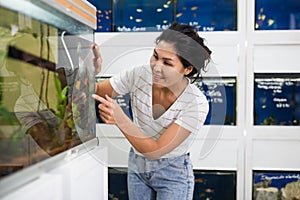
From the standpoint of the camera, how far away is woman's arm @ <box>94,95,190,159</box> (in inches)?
43.4

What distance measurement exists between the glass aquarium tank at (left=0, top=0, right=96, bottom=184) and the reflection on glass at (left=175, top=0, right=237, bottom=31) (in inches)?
46.5

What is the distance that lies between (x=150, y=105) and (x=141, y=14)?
108 cm

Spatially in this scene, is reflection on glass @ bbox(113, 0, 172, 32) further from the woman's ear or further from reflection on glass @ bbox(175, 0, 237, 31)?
the woman's ear

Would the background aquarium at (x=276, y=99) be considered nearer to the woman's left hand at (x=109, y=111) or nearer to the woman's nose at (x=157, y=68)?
the woman's nose at (x=157, y=68)

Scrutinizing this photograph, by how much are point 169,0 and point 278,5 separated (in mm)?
651

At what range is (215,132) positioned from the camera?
1.88 metres

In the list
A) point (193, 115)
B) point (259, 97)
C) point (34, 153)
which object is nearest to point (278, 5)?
point (259, 97)

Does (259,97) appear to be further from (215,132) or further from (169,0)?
(169,0)

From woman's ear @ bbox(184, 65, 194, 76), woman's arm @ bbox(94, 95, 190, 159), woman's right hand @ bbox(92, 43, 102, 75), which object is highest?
woman's right hand @ bbox(92, 43, 102, 75)

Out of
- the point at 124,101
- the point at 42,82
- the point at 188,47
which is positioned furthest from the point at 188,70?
the point at 42,82

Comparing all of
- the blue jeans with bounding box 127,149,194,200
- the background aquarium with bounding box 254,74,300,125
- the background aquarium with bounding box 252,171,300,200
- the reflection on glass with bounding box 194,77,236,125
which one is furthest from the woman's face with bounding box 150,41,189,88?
the background aquarium with bounding box 252,171,300,200

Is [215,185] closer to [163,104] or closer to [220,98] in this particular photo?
[220,98]

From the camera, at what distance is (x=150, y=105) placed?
129cm

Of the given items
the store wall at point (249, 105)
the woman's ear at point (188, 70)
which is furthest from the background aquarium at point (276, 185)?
the woman's ear at point (188, 70)
